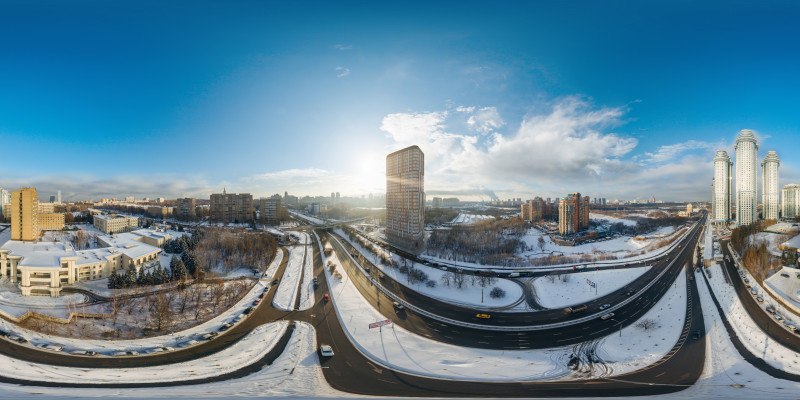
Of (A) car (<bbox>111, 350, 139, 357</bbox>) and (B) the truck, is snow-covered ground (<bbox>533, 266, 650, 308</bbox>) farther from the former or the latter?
(A) car (<bbox>111, 350, 139, 357</bbox>)

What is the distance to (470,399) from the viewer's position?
668cm

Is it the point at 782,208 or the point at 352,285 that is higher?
the point at 782,208

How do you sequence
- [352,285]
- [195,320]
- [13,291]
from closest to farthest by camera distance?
[195,320] → [13,291] → [352,285]

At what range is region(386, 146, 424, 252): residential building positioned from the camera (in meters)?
26.0

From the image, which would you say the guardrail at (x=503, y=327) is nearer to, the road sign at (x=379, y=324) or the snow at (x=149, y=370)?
the road sign at (x=379, y=324)

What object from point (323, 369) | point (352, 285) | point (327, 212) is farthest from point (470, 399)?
point (327, 212)

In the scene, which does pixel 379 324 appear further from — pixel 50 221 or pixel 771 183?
pixel 771 183

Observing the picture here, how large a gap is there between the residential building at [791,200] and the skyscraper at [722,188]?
27.4ft

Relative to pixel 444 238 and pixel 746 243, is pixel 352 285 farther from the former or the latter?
pixel 746 243

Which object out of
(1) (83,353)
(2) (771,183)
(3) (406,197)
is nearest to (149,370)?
(1) (83,353)

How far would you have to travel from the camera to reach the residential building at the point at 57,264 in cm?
1440

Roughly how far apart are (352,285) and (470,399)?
34.4 feet

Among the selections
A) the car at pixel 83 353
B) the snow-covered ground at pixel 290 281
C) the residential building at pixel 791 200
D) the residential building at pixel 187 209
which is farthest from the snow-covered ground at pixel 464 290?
the residential building at pixel 791 200

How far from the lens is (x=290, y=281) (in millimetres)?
17359
